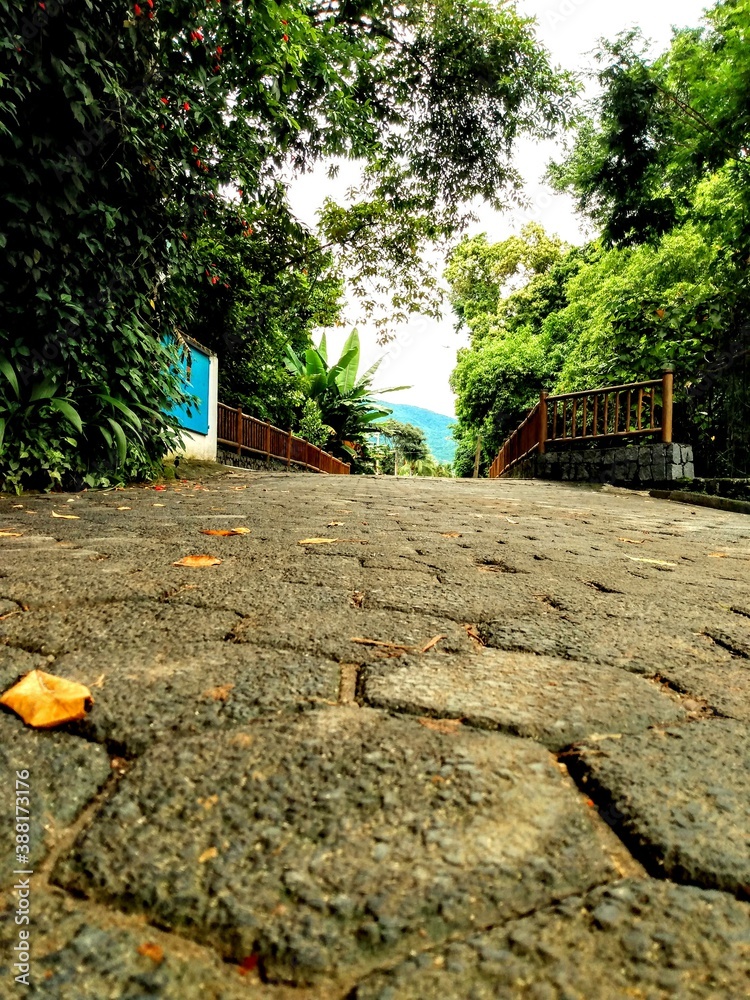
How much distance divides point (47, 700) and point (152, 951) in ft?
1.58

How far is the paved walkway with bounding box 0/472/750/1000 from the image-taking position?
0.48 m

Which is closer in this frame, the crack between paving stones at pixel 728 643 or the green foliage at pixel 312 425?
the crack between paving stones at pixel 728 643

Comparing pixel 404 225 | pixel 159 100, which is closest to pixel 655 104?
pixel 404 225

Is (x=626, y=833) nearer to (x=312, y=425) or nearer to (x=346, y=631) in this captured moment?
(x=346, y=631)

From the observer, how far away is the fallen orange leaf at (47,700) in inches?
32.0

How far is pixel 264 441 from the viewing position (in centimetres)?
1121

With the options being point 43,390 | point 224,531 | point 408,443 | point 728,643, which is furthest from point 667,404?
point 408,443

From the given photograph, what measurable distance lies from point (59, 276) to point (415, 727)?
367 centimetres

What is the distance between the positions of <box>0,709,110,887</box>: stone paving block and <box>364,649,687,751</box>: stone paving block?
0.41 m

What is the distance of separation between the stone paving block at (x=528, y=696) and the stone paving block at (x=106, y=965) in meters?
0.46

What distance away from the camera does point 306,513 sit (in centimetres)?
340

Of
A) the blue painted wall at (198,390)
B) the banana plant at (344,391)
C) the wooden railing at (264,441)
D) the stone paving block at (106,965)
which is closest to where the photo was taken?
the stone paving block at (106,965)

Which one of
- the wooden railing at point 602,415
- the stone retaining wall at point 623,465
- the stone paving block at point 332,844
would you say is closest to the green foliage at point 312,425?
the wooden railing at point 602,415
